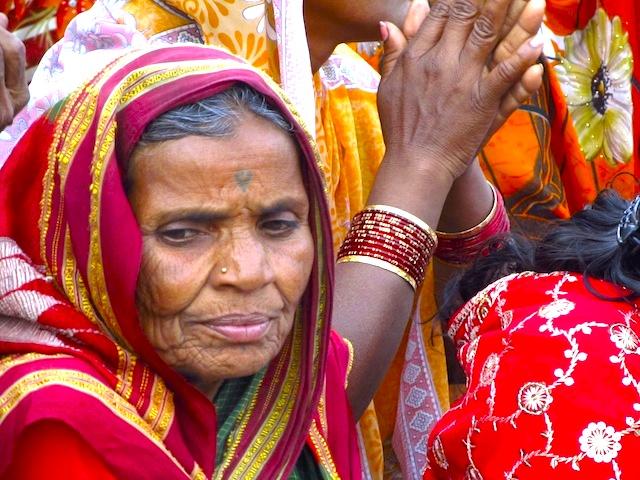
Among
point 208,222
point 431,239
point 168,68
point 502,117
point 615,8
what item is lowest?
point 615,8

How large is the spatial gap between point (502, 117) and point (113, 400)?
1.19 metres

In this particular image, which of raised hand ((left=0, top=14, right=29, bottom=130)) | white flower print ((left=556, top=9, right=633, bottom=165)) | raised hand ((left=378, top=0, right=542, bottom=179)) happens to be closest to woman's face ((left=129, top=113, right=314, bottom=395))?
raised hand ((left=0, top=14, right=29, bottom=130))

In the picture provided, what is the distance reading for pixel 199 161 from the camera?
186 centimetres

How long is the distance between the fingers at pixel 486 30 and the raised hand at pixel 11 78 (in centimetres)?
96

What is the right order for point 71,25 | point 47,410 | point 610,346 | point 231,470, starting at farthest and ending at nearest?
point 71,25 → point 610,346 → point 231,470 → point 47,410

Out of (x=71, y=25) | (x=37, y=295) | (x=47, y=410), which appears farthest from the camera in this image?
(x=71, y=25)

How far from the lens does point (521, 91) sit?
2.55 meters

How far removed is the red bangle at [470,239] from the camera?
293 cm

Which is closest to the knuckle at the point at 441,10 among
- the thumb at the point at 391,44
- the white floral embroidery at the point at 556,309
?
the thumb at the point at 391,44

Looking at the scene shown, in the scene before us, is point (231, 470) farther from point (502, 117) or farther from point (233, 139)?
point (502, 117)

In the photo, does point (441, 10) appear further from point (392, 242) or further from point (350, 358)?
point (350, 358)

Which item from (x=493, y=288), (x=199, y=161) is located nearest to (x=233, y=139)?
(x=199, y=161)

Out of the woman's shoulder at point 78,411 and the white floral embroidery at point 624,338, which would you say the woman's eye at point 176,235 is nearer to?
the woman's shoulder at point 78,411

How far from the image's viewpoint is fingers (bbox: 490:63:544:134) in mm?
2502
